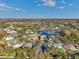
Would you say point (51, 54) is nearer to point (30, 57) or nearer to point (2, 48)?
point (30, 57)

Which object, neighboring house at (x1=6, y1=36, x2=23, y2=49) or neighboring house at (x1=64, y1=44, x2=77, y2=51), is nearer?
neighboring house at (x1=64, y1=44, x2=77, y2=51)

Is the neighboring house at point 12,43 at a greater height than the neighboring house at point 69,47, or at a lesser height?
greater

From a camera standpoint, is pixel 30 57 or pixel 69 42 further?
pixel 69 42

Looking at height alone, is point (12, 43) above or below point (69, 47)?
above

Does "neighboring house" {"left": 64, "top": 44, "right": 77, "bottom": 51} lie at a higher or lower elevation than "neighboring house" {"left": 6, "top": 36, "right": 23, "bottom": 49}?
lower

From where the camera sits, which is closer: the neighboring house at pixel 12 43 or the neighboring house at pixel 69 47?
the neighboring house at pixel 69 47

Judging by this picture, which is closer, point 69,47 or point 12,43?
point 69,47

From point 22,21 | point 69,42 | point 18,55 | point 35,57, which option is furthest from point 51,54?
point 22,21

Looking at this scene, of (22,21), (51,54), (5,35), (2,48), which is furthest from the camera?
(22,21)

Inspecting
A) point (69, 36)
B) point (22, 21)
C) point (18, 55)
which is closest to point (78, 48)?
point (69, 36)

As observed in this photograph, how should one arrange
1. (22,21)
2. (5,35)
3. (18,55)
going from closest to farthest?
(18,55)
(5,35)
(22,21)
